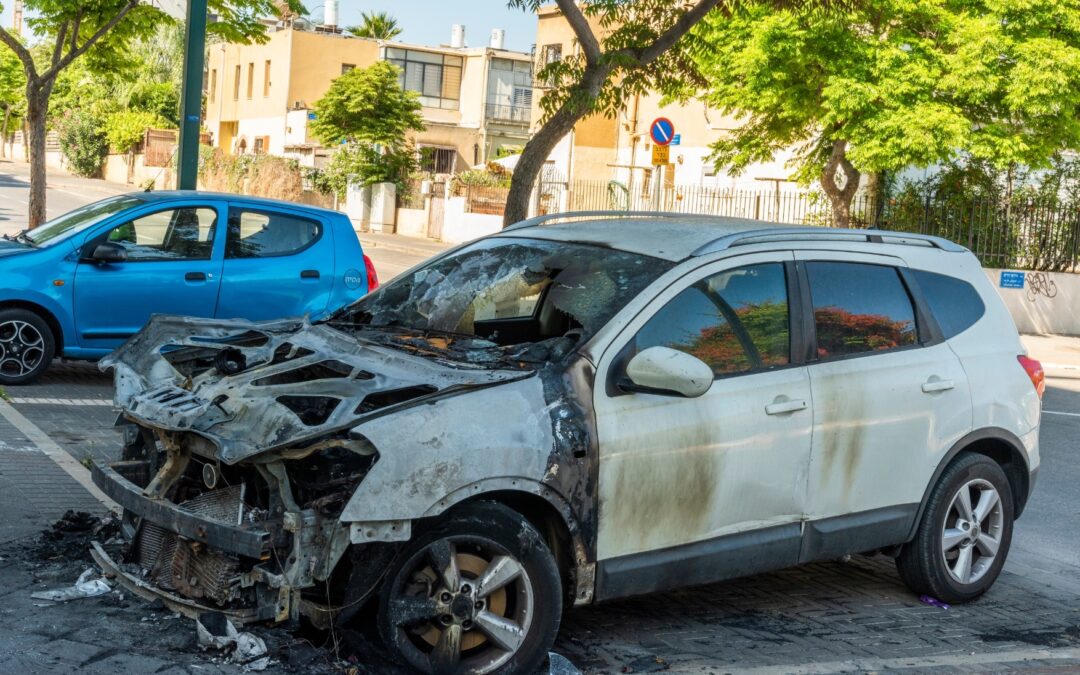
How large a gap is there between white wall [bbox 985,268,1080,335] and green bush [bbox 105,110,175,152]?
50385 mm

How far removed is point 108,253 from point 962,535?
7119mm

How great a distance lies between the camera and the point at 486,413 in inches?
183

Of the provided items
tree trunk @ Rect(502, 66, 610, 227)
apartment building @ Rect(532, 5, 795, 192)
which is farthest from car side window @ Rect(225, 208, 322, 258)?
apartment building @ Rect(532, 5, 795, 192)

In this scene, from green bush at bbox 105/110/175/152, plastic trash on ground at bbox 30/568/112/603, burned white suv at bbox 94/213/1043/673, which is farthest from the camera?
green bush at bbox 105/110/175/152

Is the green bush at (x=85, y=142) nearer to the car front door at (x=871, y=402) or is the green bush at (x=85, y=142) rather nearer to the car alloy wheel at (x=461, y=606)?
the car front door at (x=871, y=402)

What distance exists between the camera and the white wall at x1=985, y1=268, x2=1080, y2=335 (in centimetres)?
2400

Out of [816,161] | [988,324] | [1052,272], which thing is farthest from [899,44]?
[988,324]

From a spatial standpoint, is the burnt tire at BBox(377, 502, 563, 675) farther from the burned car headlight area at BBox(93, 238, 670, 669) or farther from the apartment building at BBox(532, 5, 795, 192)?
the apartment building at BBox(532, 5, 795, 192)

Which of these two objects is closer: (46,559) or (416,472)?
(416,472)

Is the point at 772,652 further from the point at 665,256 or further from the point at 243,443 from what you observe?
the point at 243,443

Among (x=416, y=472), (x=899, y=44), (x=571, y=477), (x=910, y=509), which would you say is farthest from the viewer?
(x=899, y=44)

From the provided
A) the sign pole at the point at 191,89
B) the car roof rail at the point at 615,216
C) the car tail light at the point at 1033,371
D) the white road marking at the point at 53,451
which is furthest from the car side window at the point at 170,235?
the car tail light at the point at 1033,371

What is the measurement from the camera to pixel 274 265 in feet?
36.4

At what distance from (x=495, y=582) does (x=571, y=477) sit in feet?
1.58
